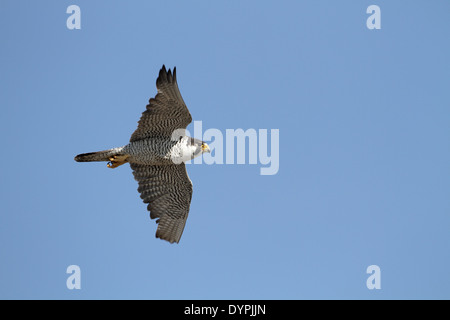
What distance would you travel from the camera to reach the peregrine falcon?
10984 mm

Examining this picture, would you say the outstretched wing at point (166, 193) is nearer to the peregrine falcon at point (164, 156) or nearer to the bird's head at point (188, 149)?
the peregrine falcon at point (164, 156)

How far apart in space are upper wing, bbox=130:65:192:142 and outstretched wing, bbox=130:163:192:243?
3.47ft

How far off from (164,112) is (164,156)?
1.07 meters

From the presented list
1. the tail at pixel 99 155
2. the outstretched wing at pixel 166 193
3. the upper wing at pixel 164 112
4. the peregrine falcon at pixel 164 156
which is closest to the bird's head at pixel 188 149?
the peregrine falcon at pixel 164 156

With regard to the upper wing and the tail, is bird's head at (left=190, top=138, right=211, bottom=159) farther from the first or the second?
the tail

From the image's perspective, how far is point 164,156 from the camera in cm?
1166

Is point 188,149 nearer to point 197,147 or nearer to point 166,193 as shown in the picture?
point 197,147

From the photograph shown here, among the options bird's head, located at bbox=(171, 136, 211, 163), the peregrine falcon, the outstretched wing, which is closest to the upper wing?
the peregrine falcon

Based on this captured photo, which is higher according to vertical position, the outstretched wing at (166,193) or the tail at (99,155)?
the tail at (99,155)

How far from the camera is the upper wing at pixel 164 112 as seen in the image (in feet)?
35.6

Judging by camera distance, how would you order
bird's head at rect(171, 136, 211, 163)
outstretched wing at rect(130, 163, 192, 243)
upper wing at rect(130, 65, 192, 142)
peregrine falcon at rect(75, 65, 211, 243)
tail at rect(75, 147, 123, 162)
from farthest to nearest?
outstretched wing at rect(130, 163, 192, 243), bird's head at rect(171, 136, 211, 163), tail at rect(75, 147, 123, 162), peregrine falcon at rect(75, 65, 211, 243), upper wing at rect(130, 65, 192, 142)
